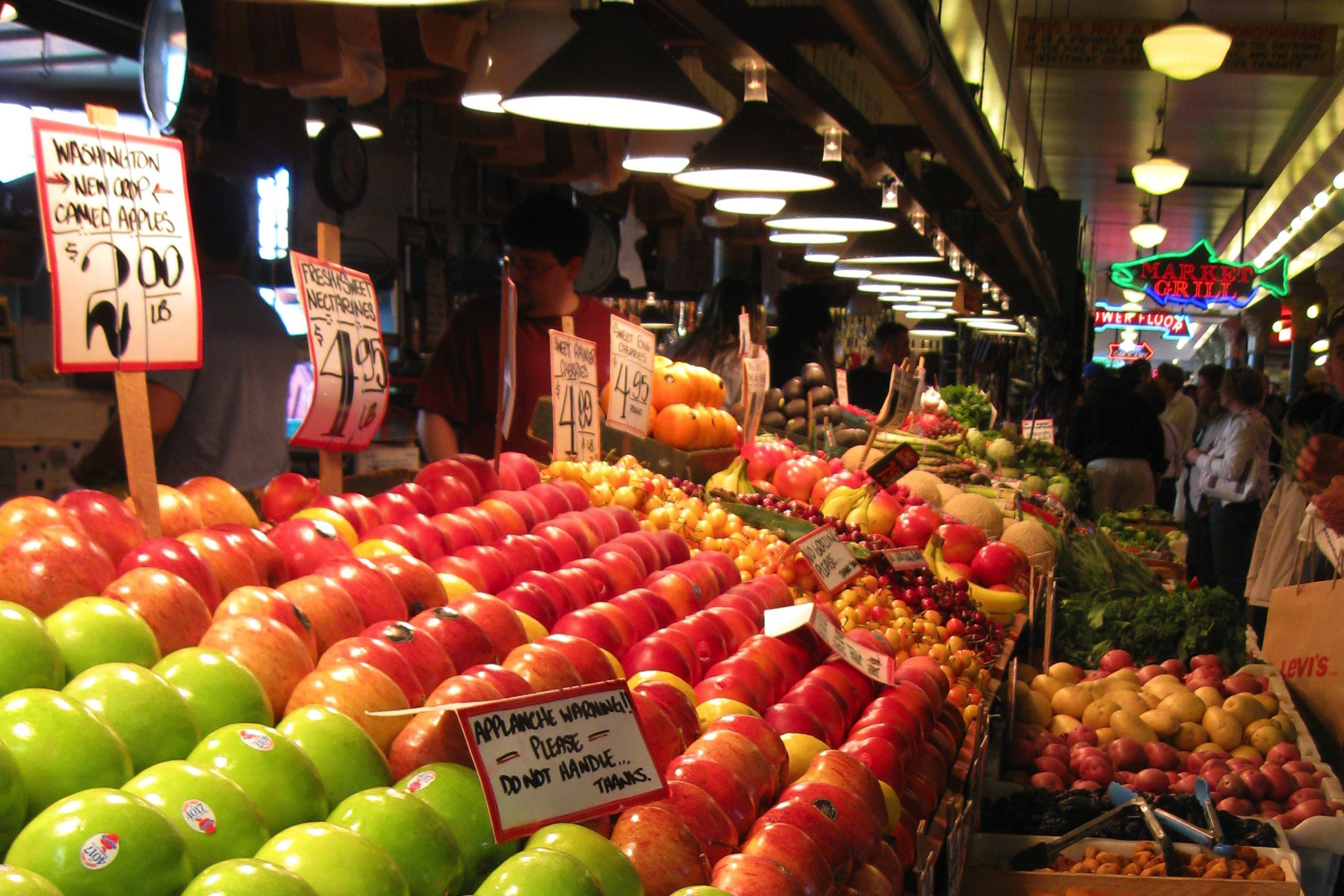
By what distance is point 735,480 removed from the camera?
160 inches

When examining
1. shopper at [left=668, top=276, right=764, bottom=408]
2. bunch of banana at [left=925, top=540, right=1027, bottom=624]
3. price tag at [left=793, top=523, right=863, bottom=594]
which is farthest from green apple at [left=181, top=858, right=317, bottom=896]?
shopper at [left=668, top=276, right=764, bottom=408]

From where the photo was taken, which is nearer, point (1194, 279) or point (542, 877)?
point (542, 877)

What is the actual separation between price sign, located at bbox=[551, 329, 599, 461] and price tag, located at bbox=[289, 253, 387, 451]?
2.34 feet

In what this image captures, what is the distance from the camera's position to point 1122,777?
358 centimetres

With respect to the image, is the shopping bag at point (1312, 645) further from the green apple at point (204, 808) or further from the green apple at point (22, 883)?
the green apple at point (22, 883)

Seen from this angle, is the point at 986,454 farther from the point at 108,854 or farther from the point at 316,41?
the point at 108,854

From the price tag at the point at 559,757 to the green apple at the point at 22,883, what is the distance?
422mm

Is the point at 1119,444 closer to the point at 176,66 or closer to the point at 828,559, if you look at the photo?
the point at 828,559

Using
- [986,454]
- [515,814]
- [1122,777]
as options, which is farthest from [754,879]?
[986,454]

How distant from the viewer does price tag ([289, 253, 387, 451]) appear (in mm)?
2189

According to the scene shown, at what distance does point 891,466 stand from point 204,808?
3406 millimetres

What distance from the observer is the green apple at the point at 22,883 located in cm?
86

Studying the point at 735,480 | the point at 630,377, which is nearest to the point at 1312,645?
the point at 735,480

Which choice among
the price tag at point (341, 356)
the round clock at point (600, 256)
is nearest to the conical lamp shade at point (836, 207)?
the price tag at point (341, 356)
